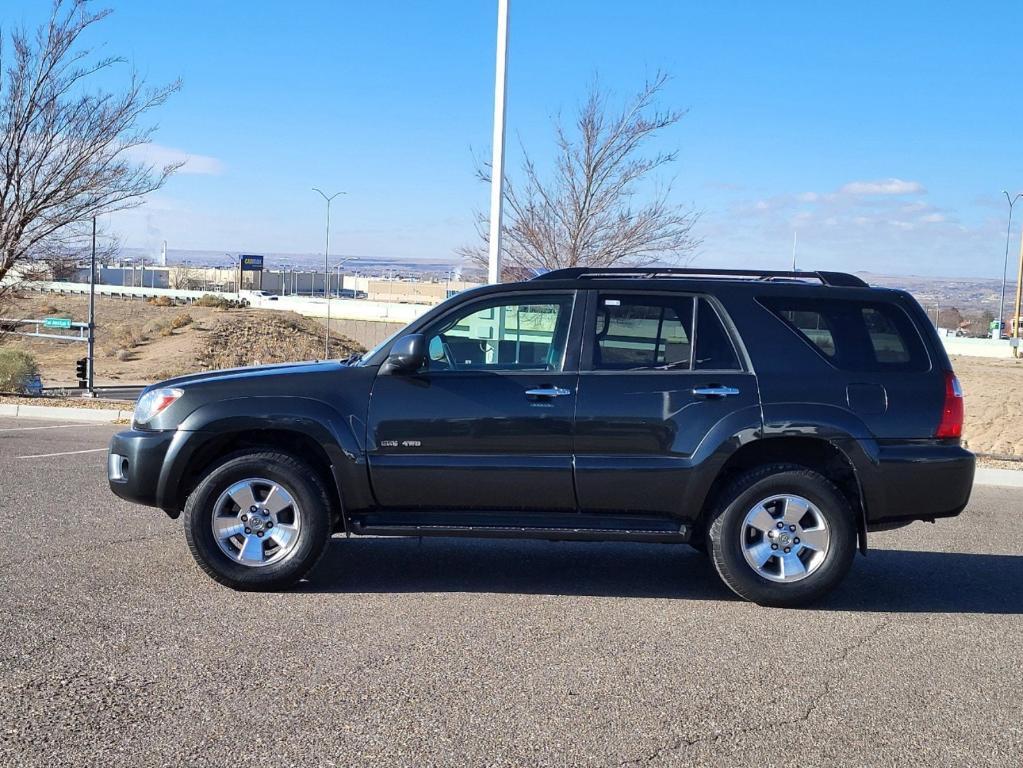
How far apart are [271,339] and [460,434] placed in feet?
197

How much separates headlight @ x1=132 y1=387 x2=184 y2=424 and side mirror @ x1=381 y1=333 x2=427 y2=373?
1.30 m

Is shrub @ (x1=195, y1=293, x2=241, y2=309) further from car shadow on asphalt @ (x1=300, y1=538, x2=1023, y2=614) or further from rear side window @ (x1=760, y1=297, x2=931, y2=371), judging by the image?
rear side window @ (x1=760, y1=297, x2=931, y2=371)

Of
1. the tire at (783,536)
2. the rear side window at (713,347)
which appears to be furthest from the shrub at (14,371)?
the tire at (783,536)

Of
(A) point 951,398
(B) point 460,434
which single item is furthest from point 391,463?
(A) point 951,398

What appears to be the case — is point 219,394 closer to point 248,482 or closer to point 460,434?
point 248,482

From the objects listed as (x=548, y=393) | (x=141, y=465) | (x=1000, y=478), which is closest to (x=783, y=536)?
(x=548, y=393)

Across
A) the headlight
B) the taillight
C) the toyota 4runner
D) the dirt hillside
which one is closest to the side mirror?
the toyota 4runner

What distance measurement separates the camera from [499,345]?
22.5 feet

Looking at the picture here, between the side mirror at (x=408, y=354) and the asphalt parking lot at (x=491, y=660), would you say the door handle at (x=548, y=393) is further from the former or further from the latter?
the asphalt parking lot at (x=491, y=660)

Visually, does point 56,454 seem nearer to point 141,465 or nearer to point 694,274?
point 141,465

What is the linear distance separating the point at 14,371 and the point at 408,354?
63.9 ft

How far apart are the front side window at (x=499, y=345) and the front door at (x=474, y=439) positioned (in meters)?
0.08

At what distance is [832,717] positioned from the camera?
4844 millimetres

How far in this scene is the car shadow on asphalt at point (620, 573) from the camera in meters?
6.96
